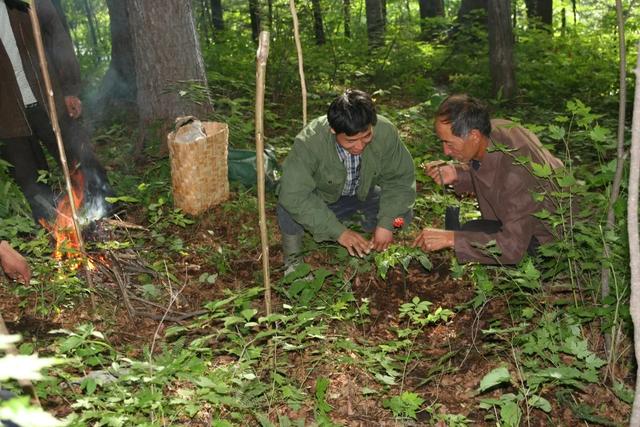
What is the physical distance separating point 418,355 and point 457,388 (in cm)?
28

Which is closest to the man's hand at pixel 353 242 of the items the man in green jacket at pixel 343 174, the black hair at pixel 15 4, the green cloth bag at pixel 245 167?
the man in green jacket at pixel 343 174

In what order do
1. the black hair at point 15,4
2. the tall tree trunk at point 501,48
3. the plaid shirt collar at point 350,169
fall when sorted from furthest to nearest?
the tall tree trunk at point 501,48 < the plaid shirt collar at point 350,169 < the black hair at point 15,4

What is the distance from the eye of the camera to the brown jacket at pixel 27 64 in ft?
13.8

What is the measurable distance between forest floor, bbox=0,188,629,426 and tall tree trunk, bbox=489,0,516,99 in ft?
14.2

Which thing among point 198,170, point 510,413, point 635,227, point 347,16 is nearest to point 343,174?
point 198,170

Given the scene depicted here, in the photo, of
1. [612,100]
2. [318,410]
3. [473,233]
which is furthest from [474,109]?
[612,100]

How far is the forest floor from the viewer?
310 cm

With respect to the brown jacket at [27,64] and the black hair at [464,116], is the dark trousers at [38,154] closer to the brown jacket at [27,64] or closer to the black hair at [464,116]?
the brown jacket at [27,64]

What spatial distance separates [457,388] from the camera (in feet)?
11.0

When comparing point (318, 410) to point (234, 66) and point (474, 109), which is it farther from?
point (234, 66)

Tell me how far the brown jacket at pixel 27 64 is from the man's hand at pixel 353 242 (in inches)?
91.4

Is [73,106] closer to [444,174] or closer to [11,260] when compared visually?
[11,260]

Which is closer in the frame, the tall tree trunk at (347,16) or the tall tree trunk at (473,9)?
the tall tree trunk at (347,16)

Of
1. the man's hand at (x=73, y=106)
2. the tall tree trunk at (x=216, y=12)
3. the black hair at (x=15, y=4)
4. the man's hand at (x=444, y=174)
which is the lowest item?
the man's hand at (x=444, y=174)
